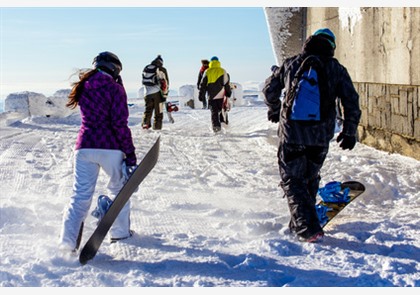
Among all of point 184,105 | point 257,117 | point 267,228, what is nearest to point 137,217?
point 267,228

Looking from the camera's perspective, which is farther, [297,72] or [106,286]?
[297,72]

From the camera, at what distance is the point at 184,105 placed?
85.0 ft

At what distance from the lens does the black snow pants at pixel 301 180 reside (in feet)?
15.8

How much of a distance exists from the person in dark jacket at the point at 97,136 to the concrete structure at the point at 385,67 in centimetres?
493

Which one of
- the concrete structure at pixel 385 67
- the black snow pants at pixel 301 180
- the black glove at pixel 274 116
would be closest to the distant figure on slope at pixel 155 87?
the concrete structure at pixel 385 67

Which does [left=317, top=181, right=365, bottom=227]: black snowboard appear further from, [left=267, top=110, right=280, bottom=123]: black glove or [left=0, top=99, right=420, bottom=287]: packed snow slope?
[left=267, top=110, right=280, bottom=123]: black glove

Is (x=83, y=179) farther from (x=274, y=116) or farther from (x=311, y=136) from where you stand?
(x=311, y=136)

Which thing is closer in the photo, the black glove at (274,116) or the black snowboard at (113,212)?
the black snowboard at (113,212)

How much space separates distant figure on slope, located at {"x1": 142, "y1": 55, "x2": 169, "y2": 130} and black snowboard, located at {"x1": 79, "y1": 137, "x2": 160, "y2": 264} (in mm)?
9058

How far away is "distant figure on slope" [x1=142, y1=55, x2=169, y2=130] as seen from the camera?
1348 cm

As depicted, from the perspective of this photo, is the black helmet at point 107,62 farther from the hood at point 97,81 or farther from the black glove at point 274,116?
the black glove at point 274,116

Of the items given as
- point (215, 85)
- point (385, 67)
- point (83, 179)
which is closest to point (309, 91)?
point (83, 179)

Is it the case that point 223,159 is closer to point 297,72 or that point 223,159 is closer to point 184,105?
point 297,72

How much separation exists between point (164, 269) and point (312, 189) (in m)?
1.54
